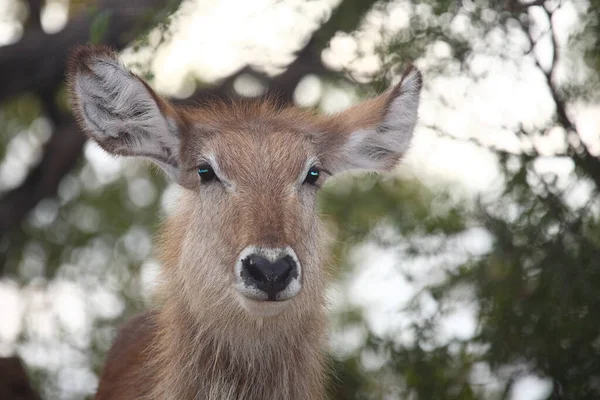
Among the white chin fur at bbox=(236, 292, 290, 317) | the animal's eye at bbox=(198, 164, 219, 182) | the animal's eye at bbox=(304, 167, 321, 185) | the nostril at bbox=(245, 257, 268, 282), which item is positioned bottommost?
the white chin fur at bbox=(236, 292, 290, 317)

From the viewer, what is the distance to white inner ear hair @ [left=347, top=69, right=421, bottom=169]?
5.39 metres

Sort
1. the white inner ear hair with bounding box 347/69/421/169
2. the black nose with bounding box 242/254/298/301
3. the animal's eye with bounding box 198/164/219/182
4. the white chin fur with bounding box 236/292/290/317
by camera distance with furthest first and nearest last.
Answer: the white inner ear hair with bounding box 347/69/421/169 → the animal's eye with bounding box 198/164/219/182 → the white chin fur with bounding box 236/292/290/317 → the black nose with bounding box 242/254/298/301

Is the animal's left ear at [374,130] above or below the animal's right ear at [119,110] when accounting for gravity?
below

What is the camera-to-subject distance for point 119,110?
5.12m

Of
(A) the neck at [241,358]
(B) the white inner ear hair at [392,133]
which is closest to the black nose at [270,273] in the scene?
(A) the neck at [241,358]

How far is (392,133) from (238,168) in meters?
1.16

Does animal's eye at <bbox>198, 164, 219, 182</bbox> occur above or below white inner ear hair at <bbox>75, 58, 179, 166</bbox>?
below

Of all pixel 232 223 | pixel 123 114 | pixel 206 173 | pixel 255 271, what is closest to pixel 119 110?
pixel 123 114

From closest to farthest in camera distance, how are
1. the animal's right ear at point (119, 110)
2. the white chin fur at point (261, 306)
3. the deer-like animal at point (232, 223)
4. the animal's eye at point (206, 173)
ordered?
the white chin fur at point (261, 306) < the deer-like animal at point (232, 223) < the animal's right ear at point (119, 110) < the animal's eye at point (206, 173)

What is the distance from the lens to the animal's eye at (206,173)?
16.7 ft

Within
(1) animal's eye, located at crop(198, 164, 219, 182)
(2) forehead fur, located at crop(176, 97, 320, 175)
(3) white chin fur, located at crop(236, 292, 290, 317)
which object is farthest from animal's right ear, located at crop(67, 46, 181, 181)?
(3) white chin fur, located at crop(236, 292, 290, 317)

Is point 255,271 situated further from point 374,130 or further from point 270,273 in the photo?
point 374,130

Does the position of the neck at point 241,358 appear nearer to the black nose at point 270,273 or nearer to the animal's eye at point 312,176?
the black nose at point 270,273

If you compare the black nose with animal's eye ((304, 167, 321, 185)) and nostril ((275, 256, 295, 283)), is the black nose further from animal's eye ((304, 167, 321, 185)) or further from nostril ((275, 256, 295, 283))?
animal's eye ((304, 167, 321, 185))
